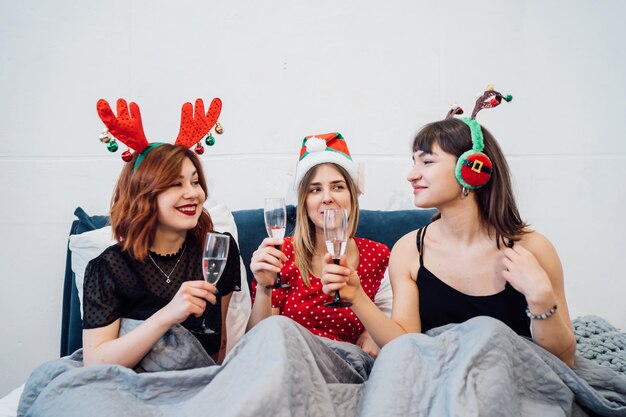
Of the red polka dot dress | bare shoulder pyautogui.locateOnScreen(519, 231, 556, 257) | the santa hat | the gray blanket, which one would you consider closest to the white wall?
the santa hat

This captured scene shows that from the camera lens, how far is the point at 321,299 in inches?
73.5

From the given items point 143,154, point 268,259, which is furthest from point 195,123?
point 268,259

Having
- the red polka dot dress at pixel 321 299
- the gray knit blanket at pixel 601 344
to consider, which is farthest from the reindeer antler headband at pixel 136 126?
the gray knit blanket at pixel 601 344

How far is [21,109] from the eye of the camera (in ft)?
8.14

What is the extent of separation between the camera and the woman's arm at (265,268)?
1522mm

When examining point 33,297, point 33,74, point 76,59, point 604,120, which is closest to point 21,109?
point 33,74

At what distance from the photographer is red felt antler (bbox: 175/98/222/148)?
1.75 metres

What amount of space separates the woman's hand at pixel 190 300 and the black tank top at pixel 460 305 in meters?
0.73

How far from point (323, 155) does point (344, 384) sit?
0.91 m

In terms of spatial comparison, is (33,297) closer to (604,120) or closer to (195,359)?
(195,359)

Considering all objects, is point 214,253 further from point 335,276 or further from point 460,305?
point 460,305

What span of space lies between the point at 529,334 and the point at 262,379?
36.8 inches

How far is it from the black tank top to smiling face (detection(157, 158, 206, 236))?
31.3 inches

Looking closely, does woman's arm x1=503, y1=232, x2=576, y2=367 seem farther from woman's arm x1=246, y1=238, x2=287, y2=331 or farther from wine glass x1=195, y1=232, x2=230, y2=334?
wine glass x1=195, y1=232, x2=230, y2=334
